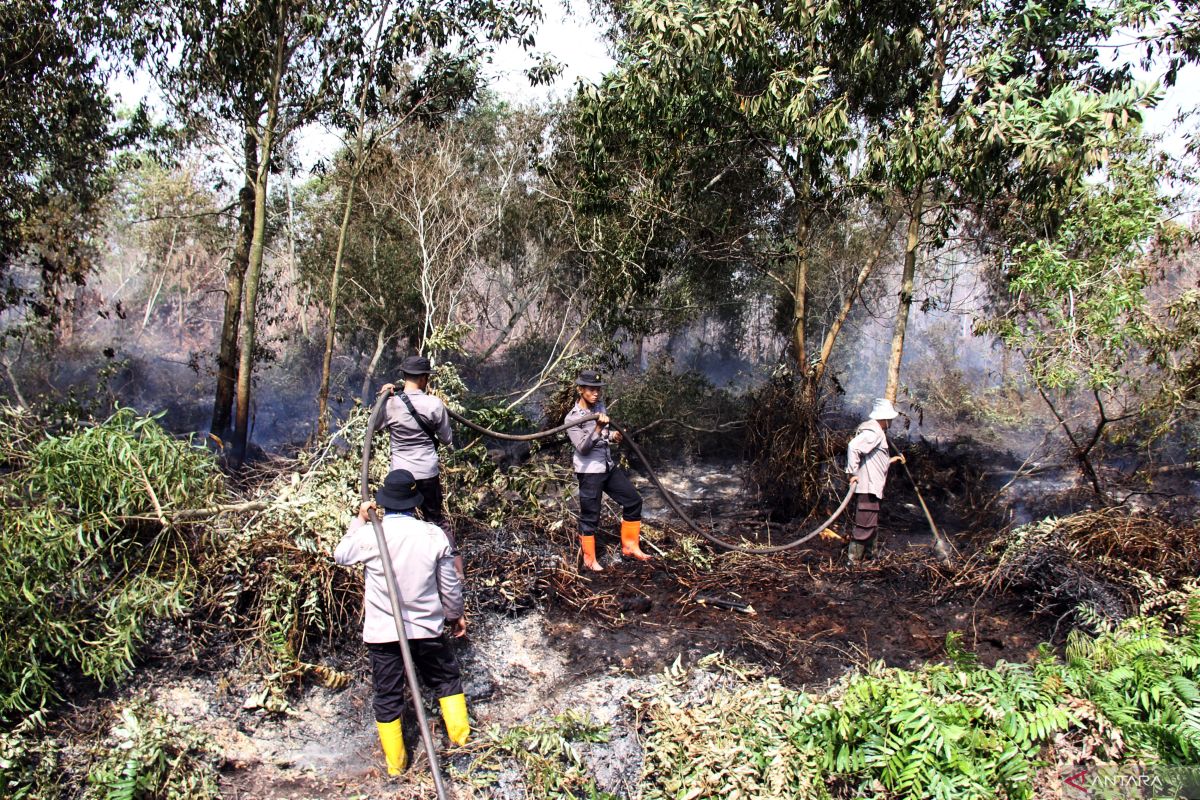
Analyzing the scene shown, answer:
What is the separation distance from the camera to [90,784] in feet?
13.9

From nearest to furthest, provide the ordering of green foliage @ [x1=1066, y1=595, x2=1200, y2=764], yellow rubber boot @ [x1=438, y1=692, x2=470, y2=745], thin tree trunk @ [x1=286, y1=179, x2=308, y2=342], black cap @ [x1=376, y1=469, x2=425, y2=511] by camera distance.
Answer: green foliage @ [x1=1066, y1=595, x2=1200, y2=764]
black cap @ [x1=376, y1=469, x2=425, y2=511]
yellow rubber boot @ [x1=438, y1=692, x2=470, y2=745]
thin tree trunk @ [x1=286, y1=179, x2=308, y2=342]

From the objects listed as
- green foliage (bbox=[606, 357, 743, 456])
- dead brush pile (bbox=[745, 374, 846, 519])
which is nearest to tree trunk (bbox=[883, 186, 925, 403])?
dead brush pile (bbox=[745, 374, 846, 519])

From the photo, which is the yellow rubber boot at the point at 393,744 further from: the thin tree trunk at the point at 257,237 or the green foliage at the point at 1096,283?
the thin tree trunk at the point at 257,237

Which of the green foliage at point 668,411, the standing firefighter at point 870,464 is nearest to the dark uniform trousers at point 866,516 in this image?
the standing firefighter at point 870,464

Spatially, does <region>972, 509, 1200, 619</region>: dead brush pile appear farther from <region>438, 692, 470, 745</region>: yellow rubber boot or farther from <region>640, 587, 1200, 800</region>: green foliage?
<region>438, 692, 470, 745</region>: yellow rubber boot

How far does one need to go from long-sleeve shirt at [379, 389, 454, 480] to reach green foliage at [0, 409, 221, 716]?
1.28 meters

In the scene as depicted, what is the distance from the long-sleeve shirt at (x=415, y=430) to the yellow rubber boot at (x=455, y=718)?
1906 mm

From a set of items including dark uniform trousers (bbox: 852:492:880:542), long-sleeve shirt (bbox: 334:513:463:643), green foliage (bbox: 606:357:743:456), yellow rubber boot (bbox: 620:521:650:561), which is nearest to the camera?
long-sleeve shirt (bbox: 334:513:463:643)

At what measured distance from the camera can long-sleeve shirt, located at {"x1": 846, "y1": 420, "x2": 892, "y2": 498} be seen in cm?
758

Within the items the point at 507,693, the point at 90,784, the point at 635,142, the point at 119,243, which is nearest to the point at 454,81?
the point at 635,142

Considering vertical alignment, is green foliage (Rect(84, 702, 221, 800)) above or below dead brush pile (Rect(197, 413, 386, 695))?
below

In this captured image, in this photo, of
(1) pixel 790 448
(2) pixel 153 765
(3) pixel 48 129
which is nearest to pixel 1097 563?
(1) pixel 790 448

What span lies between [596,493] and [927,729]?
3.64 m

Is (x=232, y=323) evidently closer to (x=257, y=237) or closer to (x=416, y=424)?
(x=257, y=237)
